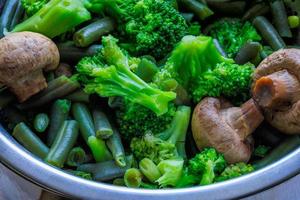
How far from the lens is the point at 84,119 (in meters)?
1.63

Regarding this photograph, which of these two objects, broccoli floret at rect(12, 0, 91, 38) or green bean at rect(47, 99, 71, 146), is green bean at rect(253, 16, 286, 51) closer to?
broccoli floret at rect(12, 0, 91, 38)

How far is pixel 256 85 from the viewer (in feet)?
5.19

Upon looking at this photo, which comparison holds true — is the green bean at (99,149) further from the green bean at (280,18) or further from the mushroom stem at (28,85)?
the green bean at (280,18)

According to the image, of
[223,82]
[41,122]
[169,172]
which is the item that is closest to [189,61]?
[223,82]

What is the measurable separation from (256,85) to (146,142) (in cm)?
32

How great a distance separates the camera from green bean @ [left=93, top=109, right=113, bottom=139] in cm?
159

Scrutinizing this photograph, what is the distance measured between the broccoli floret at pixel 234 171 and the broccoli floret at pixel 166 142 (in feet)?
0.44

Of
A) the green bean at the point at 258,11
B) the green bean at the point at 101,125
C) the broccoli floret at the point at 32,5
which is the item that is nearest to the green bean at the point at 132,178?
the green bean at the point at 101,125

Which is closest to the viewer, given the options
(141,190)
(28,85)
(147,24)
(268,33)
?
(141,190)

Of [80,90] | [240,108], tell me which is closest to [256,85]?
[240,108]

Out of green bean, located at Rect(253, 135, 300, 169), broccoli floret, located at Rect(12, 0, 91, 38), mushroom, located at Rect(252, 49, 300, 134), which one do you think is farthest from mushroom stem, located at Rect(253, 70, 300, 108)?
broccoli floret, located at Rect(12, 0, 91, 38)

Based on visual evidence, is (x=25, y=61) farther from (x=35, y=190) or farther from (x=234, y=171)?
(x=234, y=171)

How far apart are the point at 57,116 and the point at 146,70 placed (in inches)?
10.5

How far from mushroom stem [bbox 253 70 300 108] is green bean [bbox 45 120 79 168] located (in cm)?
49
